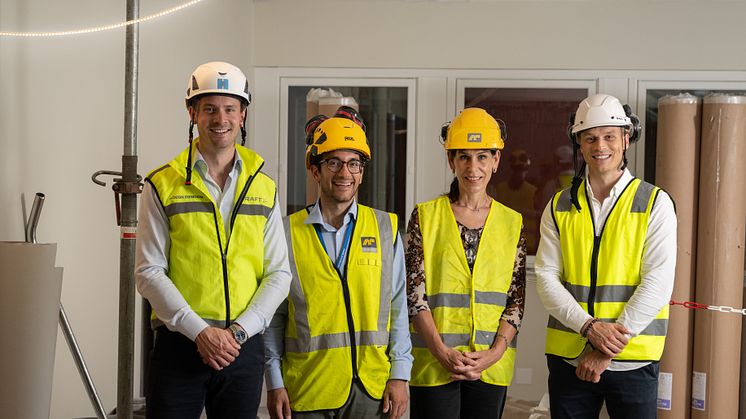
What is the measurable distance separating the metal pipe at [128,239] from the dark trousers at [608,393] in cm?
158

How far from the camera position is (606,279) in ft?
10.0

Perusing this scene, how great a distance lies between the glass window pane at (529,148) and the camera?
18.7ft

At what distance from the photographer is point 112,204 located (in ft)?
12.0

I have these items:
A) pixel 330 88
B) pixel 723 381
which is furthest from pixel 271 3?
pixel 723 381

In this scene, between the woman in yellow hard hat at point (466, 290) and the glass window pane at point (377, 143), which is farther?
the glass window pane at point (377, 143)

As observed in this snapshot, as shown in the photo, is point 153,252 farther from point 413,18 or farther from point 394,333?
point 413,18

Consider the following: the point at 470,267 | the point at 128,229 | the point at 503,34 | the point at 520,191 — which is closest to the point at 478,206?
the point at 470,267

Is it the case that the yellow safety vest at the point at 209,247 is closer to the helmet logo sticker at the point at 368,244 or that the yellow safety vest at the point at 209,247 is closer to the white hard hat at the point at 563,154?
the helmet logo sticker at the point at 368,244

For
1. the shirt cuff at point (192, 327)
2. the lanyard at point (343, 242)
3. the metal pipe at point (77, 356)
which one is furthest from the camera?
the metal pipe at point (77, 356)

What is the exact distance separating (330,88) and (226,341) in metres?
3.50

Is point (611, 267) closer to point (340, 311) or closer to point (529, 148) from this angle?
point (340, 311)

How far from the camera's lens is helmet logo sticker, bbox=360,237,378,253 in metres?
2.75

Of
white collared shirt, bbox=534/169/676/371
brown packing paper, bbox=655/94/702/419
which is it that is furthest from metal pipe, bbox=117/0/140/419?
brown packing paper, bbox=655/94/702/419

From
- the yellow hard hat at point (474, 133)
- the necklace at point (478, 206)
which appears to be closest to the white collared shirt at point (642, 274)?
the necklace at point (478, 206)
